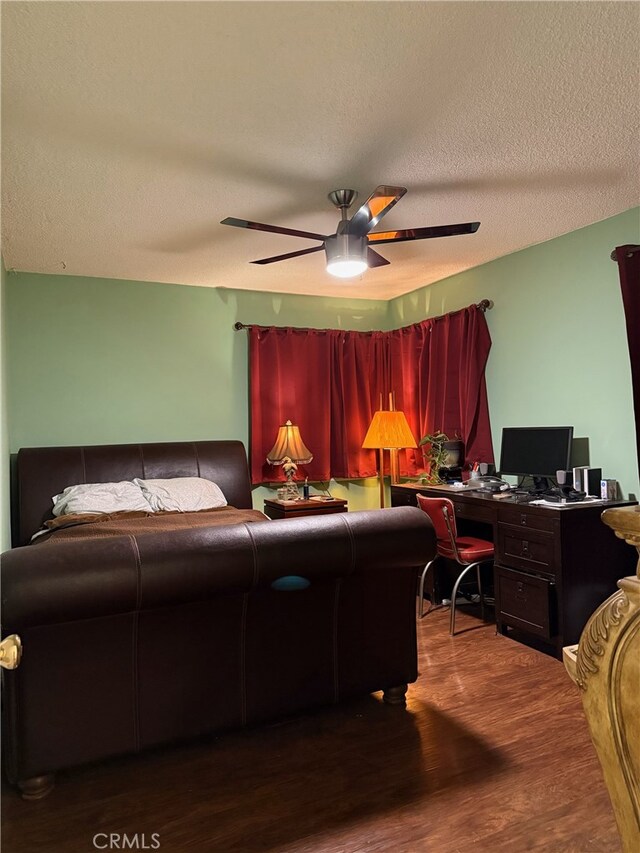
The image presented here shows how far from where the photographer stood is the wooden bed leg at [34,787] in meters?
1.98

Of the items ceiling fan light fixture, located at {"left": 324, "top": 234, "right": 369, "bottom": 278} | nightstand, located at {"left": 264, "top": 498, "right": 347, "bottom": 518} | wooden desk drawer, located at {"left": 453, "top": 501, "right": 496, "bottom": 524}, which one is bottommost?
nightstand, located at {"left": 264, "top": 498, "right": 347, "bottom": 518}

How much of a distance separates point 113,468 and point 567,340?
3.31m

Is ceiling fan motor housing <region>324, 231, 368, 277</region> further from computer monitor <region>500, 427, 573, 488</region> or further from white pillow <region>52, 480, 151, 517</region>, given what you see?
white pillow <region>52, 480, 151, 517</region>

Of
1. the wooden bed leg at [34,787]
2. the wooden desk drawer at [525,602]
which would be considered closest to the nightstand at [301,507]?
the wooden desk drawer at [525,602]

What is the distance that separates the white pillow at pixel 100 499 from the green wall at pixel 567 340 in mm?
2667

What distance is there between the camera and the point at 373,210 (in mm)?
2818

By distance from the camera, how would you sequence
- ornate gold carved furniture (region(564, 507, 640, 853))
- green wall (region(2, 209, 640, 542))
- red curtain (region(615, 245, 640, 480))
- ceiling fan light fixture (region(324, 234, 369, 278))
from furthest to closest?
green wall (region(2, 209, 640, 542)), red curtain (region(615, 245, 640, 480)), ceiling fan light fixture (region(324, 234, 369, 278)), ornate gold carved furniture (region(564, 507, 640, 853))

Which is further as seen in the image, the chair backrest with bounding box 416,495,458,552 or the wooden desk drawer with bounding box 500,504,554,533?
the chair backrest with bounding box 416,495,458,552

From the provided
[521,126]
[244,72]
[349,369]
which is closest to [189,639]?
[244,72]

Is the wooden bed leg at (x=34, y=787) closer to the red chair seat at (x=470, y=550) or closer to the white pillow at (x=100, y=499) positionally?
the white pillow at (x=100, y=499)

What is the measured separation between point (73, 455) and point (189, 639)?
2.51 m

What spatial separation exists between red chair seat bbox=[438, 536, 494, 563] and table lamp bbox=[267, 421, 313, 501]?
1485 mm

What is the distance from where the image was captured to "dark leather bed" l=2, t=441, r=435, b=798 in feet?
6.30

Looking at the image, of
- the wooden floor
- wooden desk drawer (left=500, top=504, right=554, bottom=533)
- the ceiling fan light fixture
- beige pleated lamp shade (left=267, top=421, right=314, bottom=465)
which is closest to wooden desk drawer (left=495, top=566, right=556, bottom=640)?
wooden desk drawer (left=500, top=504, right=554, bottom=533)
